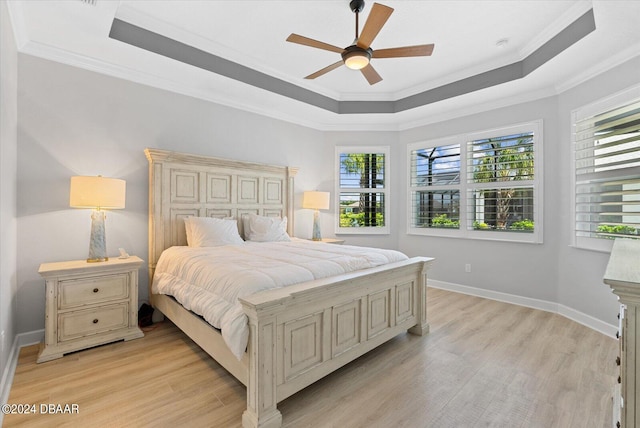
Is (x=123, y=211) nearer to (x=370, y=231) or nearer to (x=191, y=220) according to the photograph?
Result: (x=191, y=220)

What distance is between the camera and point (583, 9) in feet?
8.51

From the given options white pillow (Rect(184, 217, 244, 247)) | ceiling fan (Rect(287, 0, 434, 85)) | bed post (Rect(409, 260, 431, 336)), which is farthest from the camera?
white pillow (Rect(184, 217, 244, 247))

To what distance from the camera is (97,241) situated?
2760 mm

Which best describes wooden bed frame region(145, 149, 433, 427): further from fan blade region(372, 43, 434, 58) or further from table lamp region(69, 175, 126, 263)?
fan blade region(372, 43, 434, 58)

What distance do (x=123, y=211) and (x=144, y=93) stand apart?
133cm

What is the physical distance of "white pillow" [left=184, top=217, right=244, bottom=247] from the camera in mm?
3254

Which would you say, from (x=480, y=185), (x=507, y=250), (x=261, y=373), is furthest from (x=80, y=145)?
(x=507, y=250)

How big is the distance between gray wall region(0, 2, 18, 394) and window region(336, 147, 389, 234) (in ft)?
13.0

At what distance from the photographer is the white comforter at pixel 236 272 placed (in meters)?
1.80

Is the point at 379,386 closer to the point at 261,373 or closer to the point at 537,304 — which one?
the point at 261,373

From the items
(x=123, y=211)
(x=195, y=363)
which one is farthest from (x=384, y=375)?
(x=123, y=211)

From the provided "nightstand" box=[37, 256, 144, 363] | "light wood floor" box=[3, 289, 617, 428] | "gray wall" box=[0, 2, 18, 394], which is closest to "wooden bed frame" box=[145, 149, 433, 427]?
"light wood floor" box=[3, 289, 617, 428]

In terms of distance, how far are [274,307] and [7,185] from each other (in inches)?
86.5

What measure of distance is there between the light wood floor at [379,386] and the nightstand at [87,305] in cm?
10
